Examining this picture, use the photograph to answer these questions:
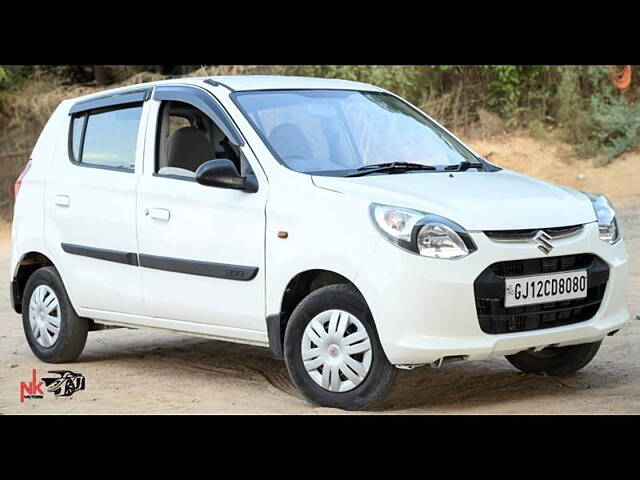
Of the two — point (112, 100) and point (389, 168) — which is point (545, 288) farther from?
point (112, 100)

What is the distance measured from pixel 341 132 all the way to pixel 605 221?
166cm

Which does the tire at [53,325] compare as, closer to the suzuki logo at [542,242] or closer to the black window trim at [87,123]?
the black window trim at [87,123]

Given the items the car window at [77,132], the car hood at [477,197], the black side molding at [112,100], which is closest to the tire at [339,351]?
the car hood at [477,197]

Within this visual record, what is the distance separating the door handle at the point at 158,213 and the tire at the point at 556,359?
2.36 meters

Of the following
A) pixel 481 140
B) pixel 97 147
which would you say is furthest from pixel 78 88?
pixel 97 147

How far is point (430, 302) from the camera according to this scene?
5.93m

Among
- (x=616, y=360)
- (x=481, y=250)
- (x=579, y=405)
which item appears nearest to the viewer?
(x=481, y=250)

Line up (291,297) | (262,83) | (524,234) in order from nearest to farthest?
(524,234)
(291,297)
(262,83)

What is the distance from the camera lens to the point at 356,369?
244 inches

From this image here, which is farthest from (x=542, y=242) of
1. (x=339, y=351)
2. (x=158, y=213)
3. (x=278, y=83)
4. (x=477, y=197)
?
(x=158, y=213)

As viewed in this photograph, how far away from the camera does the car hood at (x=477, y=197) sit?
6.12 m

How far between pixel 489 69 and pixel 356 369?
1397cm

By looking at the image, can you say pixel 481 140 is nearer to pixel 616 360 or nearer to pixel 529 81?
pixel 529 81

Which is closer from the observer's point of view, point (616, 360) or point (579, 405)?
point (579, 405)
